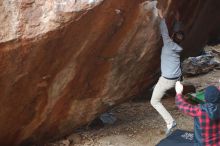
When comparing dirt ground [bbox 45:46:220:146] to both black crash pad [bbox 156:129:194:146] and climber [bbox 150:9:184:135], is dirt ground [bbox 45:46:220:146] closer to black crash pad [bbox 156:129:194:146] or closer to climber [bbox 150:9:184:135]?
black crash pad [bbox 156:129:194:146]

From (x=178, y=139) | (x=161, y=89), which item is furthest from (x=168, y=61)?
(x=178, y=139)

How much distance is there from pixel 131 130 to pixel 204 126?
2.92m

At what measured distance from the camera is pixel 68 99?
24.0ft

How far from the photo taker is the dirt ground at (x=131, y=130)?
7.99m

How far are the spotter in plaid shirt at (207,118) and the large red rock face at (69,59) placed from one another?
60.4 inches

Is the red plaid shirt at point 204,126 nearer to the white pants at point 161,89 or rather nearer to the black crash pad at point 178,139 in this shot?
the black crash pad at point 178,139

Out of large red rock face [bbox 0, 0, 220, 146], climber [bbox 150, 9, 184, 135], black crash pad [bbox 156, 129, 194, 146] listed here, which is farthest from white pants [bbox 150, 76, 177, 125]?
large red rock face [bbox 0, 0, 220, 146]

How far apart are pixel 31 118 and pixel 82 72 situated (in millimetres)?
1120

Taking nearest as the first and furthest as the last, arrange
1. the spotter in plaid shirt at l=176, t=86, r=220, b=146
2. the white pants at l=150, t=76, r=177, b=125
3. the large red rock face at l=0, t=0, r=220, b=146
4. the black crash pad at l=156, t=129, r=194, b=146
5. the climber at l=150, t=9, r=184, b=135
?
the spotter in plaid shirt at l=176, t=86, r=220, b=146 < the large red rock face at l=0, t=0, r=220, b=146 < the black crash pad at l=156, t=129, r=194, b=146 < the climber at l=150, t=9, r=184, b=135 < the white pants at l=150, t=76, r=177, b=125

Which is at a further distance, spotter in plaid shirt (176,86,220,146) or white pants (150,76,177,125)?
white pants (150,76,177,125)

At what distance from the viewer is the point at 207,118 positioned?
5.80m

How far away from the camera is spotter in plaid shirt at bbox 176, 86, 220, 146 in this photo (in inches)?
221

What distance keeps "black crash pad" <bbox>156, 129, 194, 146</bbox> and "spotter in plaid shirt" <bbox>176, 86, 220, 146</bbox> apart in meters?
0.99

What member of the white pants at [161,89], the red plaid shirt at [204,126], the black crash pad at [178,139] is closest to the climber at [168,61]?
the white pants at [161,89]
